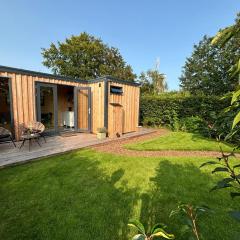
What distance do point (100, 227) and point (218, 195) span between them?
6.98 ft

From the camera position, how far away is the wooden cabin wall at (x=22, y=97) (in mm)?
6263

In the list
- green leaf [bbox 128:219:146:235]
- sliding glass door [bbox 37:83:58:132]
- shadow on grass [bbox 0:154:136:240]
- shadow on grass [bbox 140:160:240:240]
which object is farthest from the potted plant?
green leaf [bbox 128:219:146:235]

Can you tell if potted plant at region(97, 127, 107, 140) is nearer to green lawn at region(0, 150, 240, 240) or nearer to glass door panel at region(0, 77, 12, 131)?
green lawn at region(0, 150, 240, 240)

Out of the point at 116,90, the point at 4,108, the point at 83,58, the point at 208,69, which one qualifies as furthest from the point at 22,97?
the point at 208,69

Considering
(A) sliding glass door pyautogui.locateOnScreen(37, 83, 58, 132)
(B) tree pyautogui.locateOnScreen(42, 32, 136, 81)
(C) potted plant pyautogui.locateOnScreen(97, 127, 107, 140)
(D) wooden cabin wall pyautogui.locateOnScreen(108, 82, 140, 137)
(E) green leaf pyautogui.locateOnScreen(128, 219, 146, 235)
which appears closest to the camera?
(E) green leaf pyautogui.locateOnScreen(128, 219, 146, 235)

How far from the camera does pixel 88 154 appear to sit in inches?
207

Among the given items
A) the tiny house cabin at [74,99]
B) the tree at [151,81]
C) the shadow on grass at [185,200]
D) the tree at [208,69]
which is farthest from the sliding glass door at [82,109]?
the tree at [151,81]

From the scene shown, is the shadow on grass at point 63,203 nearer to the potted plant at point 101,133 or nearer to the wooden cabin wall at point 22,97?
the wooden cabin wall at point 22,97

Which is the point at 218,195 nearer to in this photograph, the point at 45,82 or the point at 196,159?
the point at 196,159

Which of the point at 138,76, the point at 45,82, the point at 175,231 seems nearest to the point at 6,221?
the point at 175,231

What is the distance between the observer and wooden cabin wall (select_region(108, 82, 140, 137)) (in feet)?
25.2

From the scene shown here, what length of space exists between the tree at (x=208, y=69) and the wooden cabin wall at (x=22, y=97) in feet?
60.4

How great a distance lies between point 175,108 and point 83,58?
1781 cm

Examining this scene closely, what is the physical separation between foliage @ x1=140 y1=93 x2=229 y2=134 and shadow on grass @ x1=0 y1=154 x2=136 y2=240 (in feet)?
20.2
